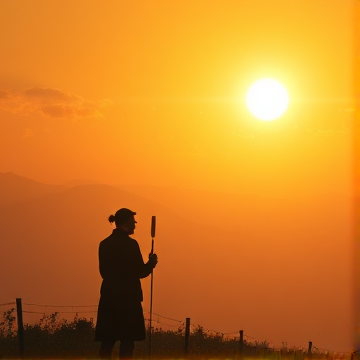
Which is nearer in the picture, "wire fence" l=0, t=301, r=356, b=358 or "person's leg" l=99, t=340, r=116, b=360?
"person's leg" l=99, t=340, r=116, b=360

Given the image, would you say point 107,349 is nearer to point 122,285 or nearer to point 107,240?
point 122,285

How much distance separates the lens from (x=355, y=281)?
85.6 ft

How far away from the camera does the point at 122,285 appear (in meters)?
12.8

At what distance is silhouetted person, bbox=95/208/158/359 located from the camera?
41.8 feet

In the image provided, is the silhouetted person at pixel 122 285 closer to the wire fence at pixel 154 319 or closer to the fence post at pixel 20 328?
the fence post at pixel 20 328

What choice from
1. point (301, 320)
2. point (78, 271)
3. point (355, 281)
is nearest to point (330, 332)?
point (301, 320)

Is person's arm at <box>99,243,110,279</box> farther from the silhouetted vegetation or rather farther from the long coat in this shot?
the silhouetted vegetation

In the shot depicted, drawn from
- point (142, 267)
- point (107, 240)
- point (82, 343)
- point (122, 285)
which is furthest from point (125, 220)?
point (82, 343)

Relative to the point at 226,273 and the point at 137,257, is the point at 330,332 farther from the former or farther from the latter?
the point at 137,257

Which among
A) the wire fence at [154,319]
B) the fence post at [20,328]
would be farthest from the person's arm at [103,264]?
the wire fence at [154,319]

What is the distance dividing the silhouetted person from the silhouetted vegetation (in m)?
3.50

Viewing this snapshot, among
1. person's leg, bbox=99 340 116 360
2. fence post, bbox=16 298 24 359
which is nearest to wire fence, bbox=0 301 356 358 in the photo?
fence post, bbox=16 298 24 359

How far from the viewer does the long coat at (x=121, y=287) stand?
12.8 meters

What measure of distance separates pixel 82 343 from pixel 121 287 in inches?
282
